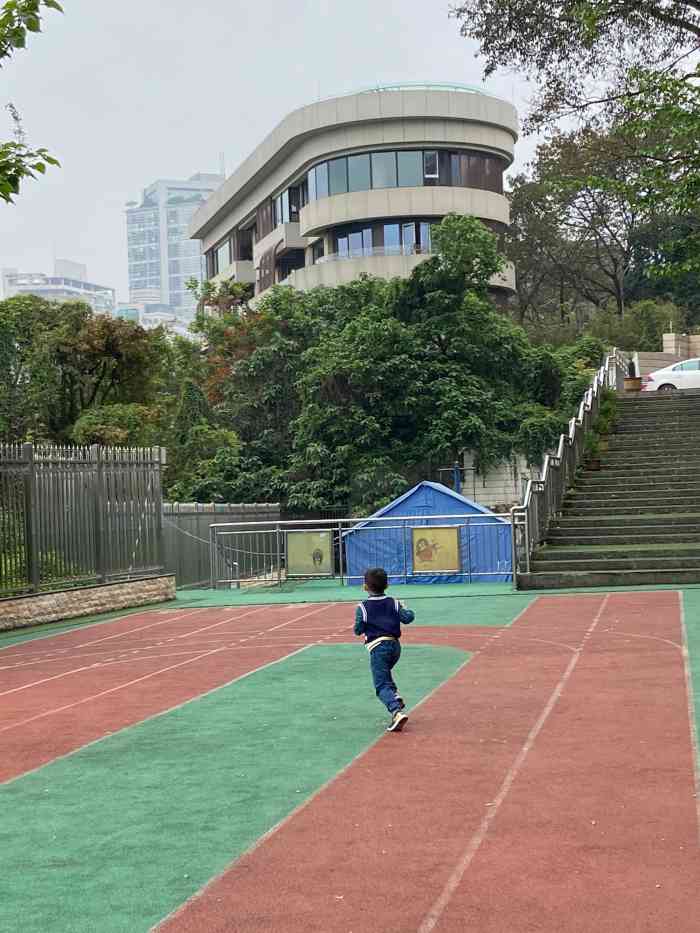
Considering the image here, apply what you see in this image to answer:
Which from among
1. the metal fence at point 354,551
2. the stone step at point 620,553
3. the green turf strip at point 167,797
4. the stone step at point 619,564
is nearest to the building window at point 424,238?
the metal fence at point 354,551

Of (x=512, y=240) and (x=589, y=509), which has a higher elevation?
(x=512, y=240)

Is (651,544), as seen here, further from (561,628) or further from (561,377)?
(561,377)

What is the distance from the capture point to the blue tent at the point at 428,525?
24.8m

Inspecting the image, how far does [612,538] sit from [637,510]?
2165 millimetres

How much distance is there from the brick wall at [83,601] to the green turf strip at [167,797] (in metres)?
8.40

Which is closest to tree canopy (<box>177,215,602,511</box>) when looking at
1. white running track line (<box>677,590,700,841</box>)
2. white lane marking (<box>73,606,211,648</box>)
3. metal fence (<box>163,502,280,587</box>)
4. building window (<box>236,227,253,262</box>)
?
metal fence (<box>163,502,280,587</box>)

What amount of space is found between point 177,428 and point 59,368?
447 centimetres

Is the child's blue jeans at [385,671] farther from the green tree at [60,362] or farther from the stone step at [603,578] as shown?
the green tree at [60,362]

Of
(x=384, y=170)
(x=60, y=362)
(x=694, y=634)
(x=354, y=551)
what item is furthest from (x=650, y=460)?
(x=384, y=170)

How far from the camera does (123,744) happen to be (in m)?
9.94

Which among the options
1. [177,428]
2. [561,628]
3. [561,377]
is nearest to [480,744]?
[561,628]

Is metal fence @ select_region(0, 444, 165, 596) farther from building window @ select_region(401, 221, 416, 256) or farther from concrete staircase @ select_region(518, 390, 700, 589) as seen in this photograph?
building window @ select_region(401, 221, 416, 256)

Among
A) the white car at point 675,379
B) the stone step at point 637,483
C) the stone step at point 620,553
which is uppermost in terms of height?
the white car at point 675,379

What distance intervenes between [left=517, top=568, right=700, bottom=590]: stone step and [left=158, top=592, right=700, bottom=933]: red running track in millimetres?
10228
